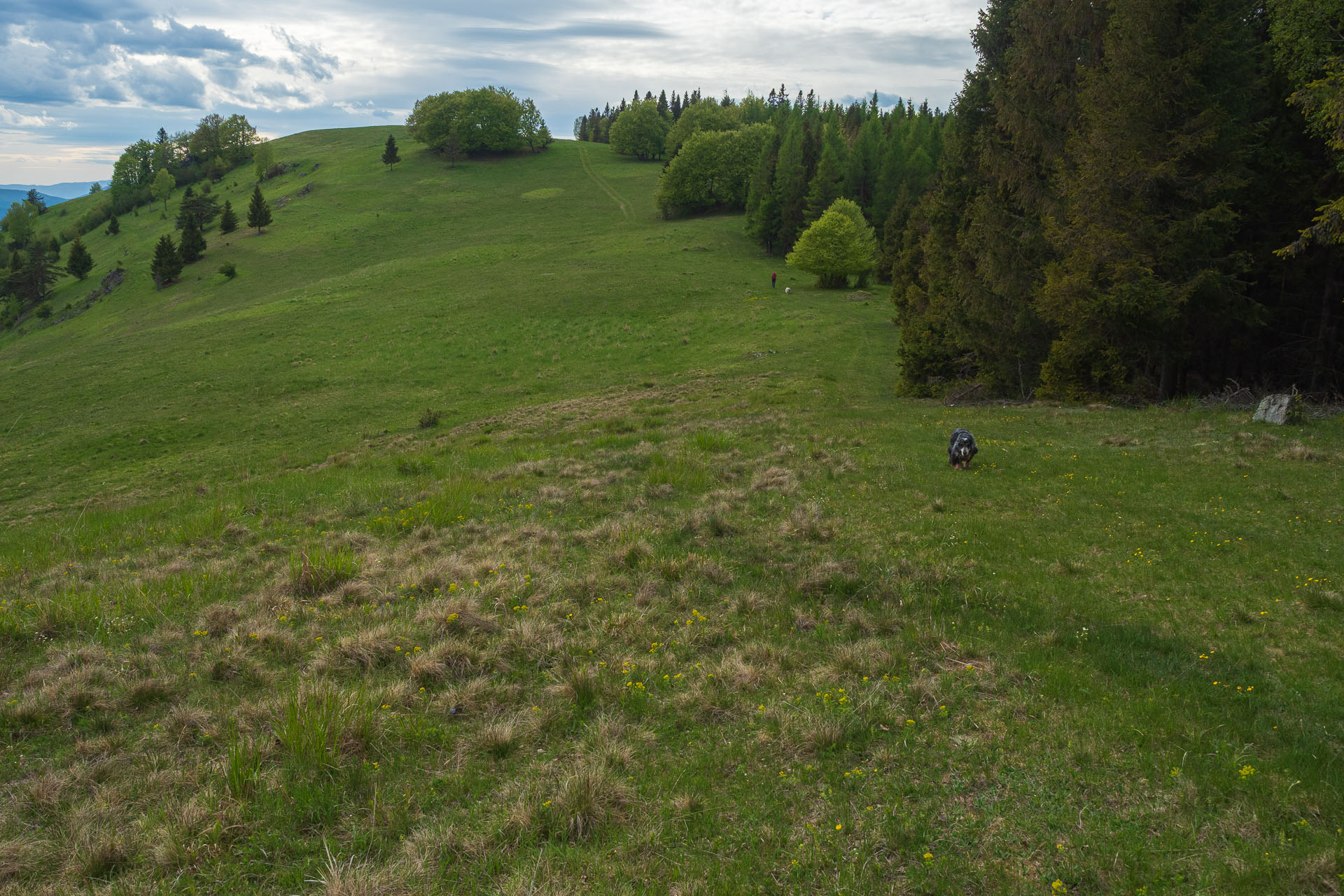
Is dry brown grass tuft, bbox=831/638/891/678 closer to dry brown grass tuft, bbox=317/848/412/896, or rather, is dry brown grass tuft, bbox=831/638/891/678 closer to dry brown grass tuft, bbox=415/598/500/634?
dry brown grass tuft, bbox=415/598/500/634

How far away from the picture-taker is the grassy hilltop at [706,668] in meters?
4.91

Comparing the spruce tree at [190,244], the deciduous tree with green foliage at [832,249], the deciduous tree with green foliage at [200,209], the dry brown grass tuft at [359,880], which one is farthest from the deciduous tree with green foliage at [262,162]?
the dry brown grass tuft at [359,880]

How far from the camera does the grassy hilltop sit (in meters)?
4.91

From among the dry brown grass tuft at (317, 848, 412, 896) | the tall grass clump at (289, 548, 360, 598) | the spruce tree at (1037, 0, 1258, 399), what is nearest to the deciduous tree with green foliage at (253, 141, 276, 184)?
the spruce tree at (1037, 0, 1258, 399)

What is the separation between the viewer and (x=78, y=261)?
8606 cm

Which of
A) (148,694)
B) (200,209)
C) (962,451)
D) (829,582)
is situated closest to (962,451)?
(962,451)

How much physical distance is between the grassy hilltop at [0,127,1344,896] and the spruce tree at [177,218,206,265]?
2916 inches

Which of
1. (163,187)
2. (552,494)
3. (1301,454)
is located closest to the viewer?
(1301,454)

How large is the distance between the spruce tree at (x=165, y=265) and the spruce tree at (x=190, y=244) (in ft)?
7.34

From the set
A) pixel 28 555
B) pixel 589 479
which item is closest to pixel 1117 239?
pixel 589 479

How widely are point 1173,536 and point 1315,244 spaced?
21954mm

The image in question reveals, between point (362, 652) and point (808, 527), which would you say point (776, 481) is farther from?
point (362, 652)

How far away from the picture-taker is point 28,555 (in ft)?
41.7

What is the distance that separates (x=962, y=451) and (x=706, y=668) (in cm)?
1140
